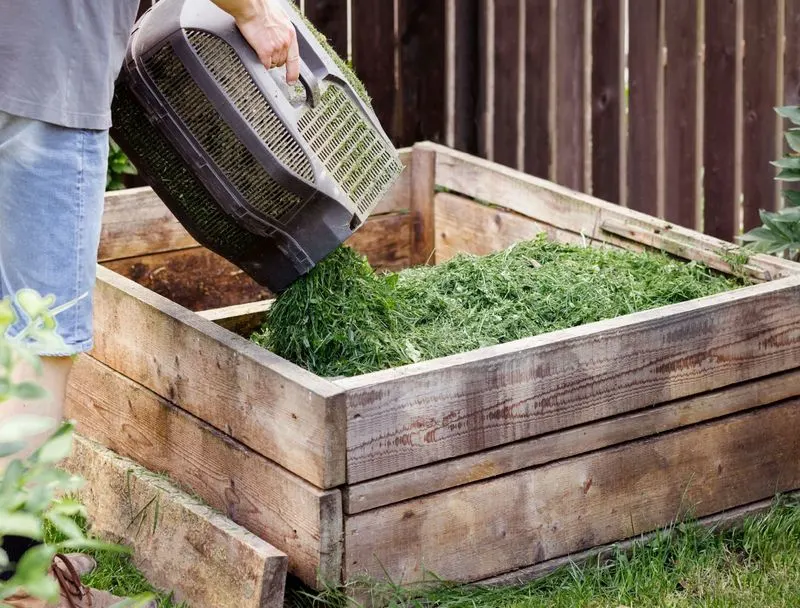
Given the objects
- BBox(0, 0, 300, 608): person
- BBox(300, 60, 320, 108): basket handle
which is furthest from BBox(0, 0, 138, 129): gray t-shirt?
BBox(300, 60, 320, 108): basket handle

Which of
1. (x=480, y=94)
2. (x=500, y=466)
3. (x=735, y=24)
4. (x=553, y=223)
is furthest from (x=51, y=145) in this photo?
(x=480, y=94)

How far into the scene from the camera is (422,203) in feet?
13.9

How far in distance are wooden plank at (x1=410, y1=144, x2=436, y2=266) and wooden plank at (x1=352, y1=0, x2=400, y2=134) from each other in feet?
2.24

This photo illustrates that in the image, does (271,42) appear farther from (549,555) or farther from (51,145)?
(549,555)

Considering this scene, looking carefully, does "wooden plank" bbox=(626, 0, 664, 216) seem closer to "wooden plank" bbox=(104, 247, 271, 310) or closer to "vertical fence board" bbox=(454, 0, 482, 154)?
"vertical fence board" bbox=(454, 0, 482, 154)

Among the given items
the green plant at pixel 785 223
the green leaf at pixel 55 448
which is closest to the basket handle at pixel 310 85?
the green plant at pixel 785 223

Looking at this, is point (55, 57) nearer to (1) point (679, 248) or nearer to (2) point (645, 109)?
(1) point (679, 248)

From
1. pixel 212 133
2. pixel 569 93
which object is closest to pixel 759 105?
pixel 569 93

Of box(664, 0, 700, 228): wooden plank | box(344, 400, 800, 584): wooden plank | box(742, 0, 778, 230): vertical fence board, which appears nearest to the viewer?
box(344, 400, 800, 584): wooden plank

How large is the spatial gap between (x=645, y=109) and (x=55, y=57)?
99.9 inches

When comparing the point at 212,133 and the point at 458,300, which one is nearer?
the point at 212,133

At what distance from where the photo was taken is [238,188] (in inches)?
102

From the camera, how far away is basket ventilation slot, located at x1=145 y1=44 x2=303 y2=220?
255 cm

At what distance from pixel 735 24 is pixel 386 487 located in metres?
2.29
